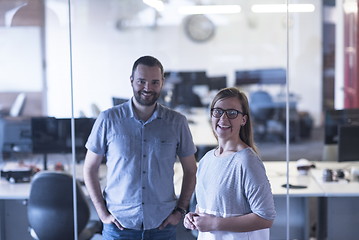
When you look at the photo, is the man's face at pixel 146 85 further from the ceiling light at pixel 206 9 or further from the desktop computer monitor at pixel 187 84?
the ceiling light at pixel 206 9

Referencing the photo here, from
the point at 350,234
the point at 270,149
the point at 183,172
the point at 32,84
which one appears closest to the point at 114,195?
the point at 183,172

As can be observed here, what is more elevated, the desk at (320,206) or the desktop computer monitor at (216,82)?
the desktop computer monitor at (216,82)

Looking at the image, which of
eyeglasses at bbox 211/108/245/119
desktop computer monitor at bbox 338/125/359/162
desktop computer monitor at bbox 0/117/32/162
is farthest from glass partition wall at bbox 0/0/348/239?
eyeglasses at bbox 211/108/245/119

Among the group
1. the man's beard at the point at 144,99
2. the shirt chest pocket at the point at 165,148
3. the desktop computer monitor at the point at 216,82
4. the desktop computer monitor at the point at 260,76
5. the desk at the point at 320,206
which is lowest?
the desk at the point at 320,206

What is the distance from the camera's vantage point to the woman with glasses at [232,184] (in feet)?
7.41

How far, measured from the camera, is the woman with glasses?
226cm

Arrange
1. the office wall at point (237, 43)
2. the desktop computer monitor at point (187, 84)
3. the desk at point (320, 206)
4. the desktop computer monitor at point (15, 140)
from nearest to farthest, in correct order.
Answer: the desk at point (320, 206), the desktop computer monitor at point (15, 140), the desktop computer monitor at point (187, 84), the office wall at point (237, 43)

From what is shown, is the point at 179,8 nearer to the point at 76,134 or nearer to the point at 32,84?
the point at 32,84

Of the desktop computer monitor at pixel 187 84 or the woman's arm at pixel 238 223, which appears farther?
the desktop computer monitor at pixel 187 84

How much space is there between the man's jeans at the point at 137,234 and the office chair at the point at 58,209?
837 millimetres

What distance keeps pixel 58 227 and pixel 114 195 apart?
3.43 ft

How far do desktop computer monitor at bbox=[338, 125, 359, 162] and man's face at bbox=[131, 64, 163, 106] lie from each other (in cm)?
221

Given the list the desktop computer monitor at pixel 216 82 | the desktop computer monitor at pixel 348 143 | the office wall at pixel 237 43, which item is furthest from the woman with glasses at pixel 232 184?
the office wall at pixel 237 43

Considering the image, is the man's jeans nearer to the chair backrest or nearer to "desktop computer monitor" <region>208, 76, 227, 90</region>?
the chair backrest
